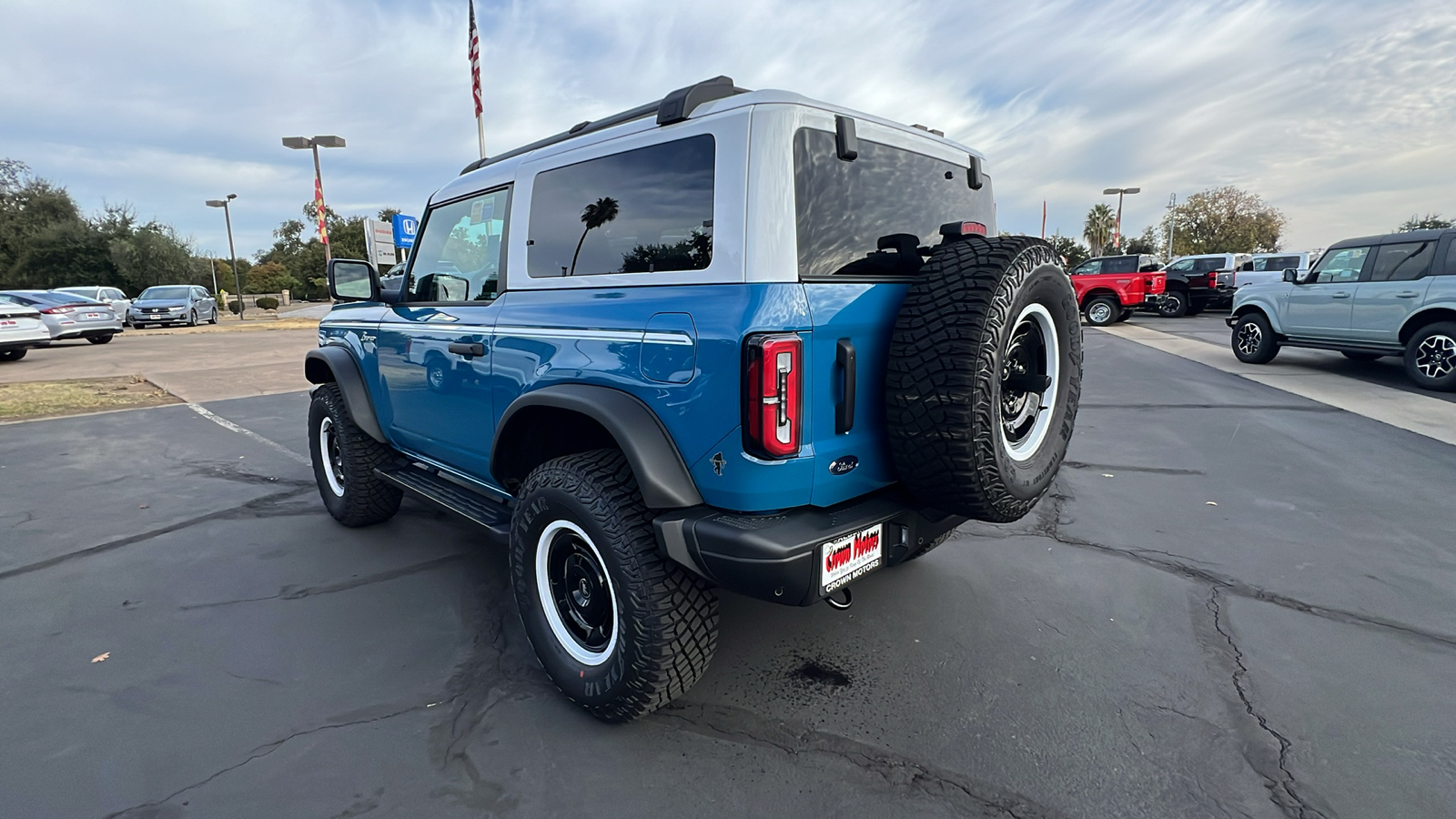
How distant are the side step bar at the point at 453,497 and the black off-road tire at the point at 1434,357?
10.5 m

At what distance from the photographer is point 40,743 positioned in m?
2.39

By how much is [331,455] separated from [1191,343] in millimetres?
14978

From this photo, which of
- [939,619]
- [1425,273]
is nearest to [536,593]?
[939,619]

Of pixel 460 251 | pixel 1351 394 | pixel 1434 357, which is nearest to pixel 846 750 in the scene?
pixel 460 251

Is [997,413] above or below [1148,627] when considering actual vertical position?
above

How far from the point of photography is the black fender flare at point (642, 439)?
7.32ft

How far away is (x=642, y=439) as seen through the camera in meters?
2.27

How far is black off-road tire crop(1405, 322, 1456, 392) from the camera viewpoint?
26.5ft

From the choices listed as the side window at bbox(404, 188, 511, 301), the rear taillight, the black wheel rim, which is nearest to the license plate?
the rear taillight

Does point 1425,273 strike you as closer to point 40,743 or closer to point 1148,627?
point 1148,627

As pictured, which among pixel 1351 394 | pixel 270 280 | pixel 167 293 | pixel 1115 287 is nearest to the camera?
pixel 1351 394

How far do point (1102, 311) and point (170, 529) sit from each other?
67.3ft

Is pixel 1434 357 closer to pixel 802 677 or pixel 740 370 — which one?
pixel 802 677

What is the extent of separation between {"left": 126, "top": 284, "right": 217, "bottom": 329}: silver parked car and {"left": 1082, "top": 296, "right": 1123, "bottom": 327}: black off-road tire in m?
28.5
